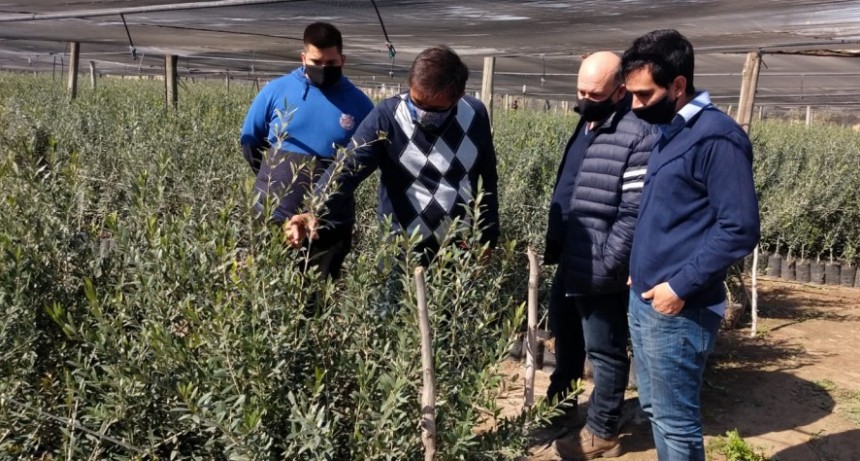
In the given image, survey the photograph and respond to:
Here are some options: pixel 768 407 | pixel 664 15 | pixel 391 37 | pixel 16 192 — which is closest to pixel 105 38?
pixel 391 37

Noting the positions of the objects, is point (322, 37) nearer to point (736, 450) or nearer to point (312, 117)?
point (312, 117)

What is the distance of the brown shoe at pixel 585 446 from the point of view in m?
3.01

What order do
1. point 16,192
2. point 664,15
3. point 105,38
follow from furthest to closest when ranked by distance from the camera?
point 105,38 → point 664,15 → point 16,192

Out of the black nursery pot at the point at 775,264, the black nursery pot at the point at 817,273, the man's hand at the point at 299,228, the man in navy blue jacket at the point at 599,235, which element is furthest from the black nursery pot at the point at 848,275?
the man's hand at the point at 299,228

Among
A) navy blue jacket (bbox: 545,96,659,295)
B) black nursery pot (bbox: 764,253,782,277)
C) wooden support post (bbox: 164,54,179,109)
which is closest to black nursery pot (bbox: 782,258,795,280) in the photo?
black nursery pot (bbox: 764,253,782,277)

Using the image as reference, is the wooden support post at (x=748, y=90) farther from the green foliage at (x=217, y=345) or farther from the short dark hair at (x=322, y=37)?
the green foliage at (x=217, y=345)

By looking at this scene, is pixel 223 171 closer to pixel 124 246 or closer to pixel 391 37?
pixel 391 37

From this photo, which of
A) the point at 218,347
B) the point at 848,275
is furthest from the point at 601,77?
the point at 848,275

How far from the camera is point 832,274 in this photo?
679 cm

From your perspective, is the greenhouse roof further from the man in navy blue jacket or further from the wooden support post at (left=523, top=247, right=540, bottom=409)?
the wooden support post at (left=523, top=247, right=540, bottom=409)

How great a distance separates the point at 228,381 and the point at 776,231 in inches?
253

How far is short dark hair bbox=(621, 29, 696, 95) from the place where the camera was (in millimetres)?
2082

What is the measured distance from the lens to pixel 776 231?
7062mm

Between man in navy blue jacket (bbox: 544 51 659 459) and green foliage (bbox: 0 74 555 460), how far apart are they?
67 cm
